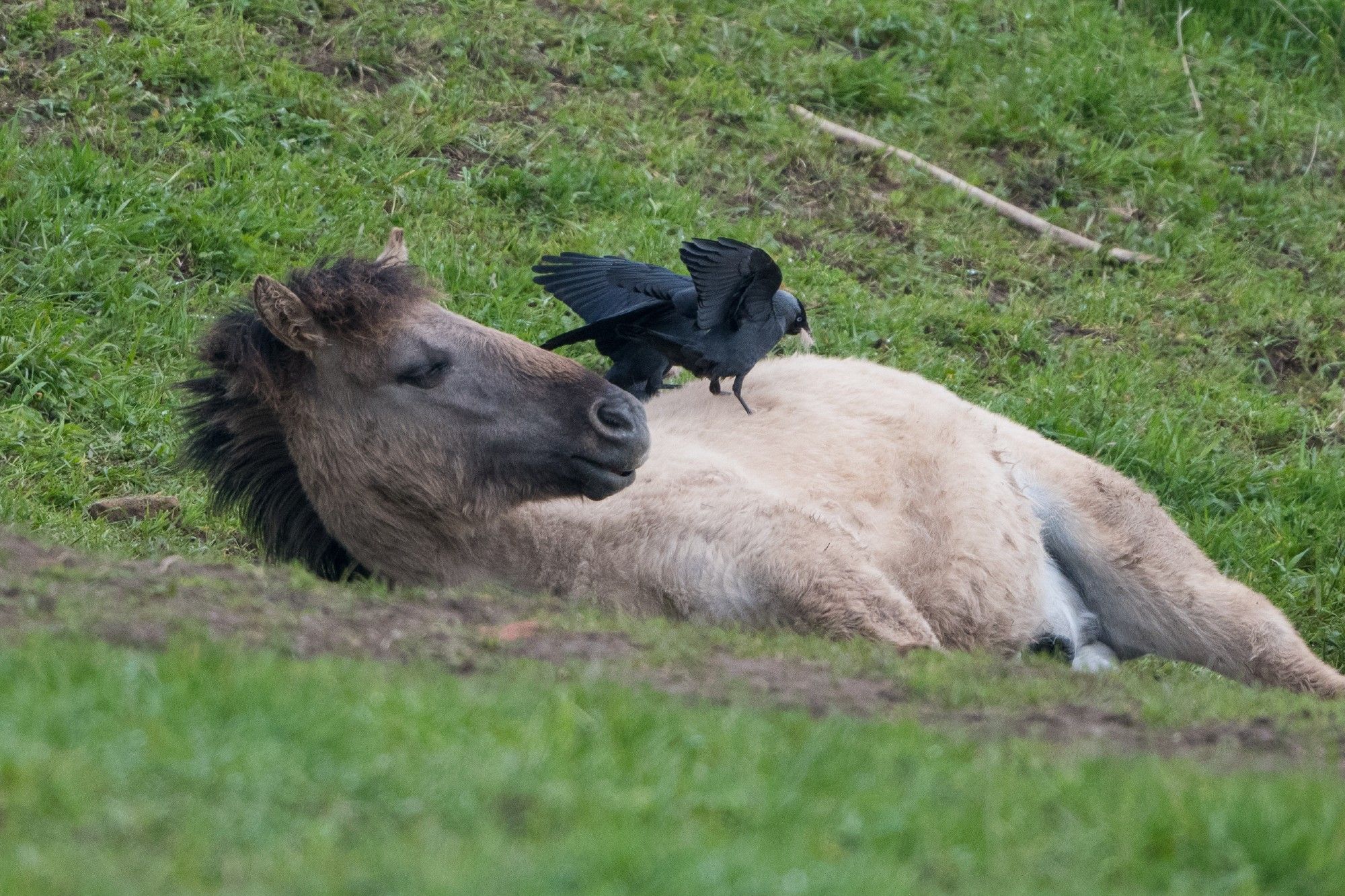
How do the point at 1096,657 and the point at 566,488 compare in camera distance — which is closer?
the point at 566,488

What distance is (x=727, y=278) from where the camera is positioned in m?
6.04

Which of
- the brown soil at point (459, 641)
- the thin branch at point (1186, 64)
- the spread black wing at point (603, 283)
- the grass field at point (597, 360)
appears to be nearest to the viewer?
the grass field at point (597, 360)

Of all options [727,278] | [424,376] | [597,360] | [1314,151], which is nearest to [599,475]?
[424,376]

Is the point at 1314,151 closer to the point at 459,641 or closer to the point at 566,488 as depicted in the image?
the point at 566,488

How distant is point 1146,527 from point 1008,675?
2.36 m

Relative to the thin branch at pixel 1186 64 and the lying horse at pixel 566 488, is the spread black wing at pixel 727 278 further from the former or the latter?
the thin branch at pixel 1186 64

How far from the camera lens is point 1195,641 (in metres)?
6.40

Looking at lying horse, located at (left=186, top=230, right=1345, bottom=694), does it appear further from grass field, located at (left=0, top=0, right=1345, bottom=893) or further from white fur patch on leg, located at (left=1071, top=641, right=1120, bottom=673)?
grass field, located at (left=0, top=0, right=1345, bottom=893)

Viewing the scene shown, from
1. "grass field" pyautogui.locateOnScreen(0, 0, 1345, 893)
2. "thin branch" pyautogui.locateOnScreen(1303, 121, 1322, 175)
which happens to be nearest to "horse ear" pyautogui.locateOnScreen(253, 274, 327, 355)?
"grass field" pyautogui.locateOnScreen(0, 0, 1345, 893)

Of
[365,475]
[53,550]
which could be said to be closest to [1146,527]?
[365,475]

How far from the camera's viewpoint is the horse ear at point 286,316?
5.24m

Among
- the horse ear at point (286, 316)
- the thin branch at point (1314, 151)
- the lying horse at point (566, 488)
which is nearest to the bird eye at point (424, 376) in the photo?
the lying horse at point (566, 488)

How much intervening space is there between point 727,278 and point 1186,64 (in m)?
7.79

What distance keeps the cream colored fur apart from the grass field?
42 cm
